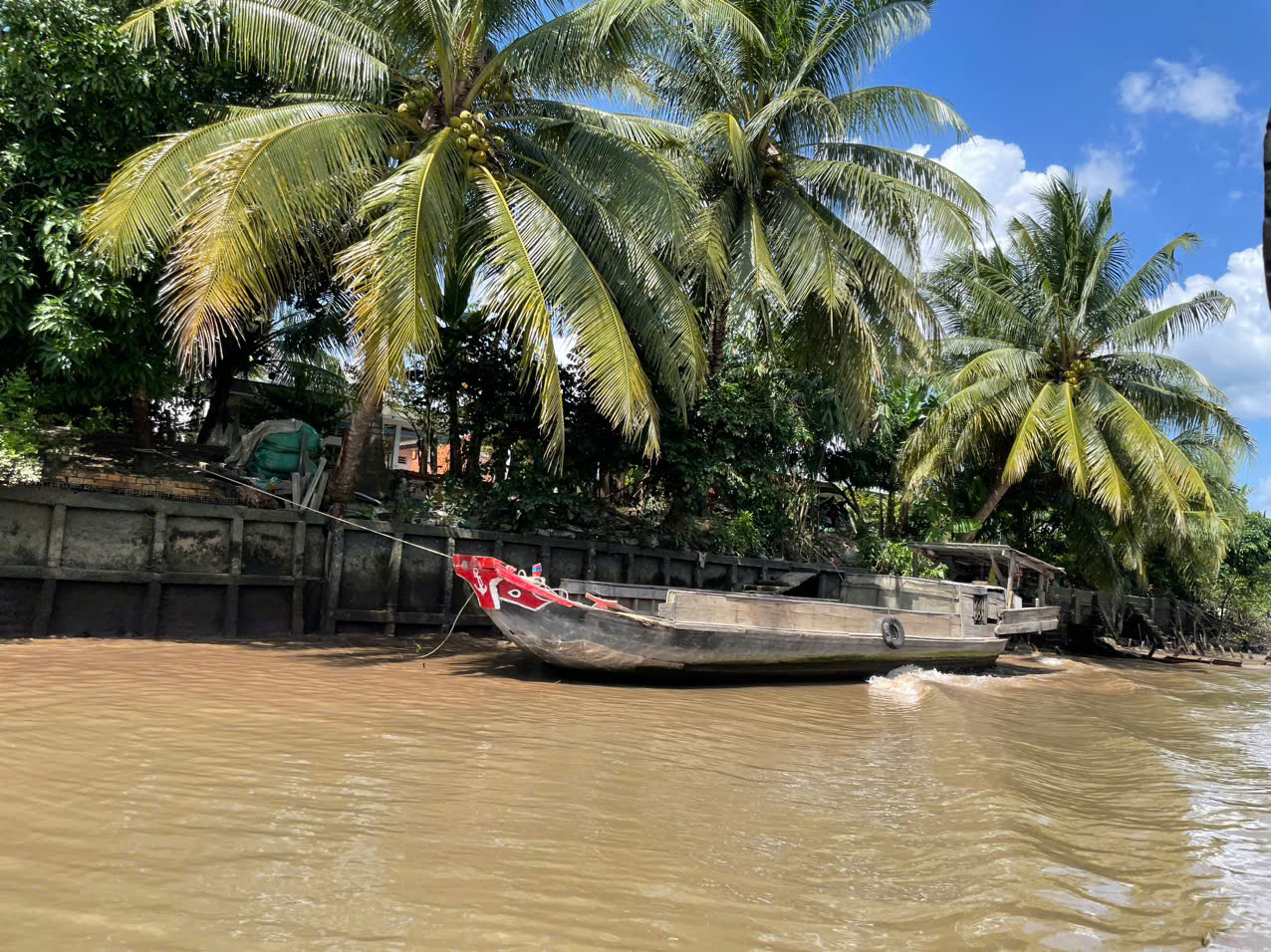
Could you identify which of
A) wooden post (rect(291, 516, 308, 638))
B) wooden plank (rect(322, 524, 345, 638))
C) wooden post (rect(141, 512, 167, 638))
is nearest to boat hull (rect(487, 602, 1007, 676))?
wooden plank (rect(322, 524, 345, 638))

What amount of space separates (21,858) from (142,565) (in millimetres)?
7282

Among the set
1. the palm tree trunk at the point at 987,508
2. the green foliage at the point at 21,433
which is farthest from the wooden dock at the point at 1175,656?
the green foliage at the point at 21,433

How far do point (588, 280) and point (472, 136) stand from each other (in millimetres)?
2411

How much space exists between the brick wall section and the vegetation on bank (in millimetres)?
590

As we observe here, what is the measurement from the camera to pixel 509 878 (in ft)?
12.7

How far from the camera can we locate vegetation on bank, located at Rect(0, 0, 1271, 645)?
9.77 m

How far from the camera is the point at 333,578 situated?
11.3 m

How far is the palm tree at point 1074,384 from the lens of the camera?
17.5m

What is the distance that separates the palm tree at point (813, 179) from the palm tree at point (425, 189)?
229 cm

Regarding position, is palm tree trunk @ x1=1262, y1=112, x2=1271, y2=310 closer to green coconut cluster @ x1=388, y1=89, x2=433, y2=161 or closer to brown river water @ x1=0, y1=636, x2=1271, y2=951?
brown river water @ x1=0, y1=636, x2=1271, y2=951

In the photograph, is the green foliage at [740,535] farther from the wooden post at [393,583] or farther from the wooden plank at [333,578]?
the wooden plank at [333,578]

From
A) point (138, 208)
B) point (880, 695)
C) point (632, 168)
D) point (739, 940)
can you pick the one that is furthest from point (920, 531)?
point (739, 940)

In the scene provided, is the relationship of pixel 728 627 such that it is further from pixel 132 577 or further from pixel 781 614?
pixel 132 577

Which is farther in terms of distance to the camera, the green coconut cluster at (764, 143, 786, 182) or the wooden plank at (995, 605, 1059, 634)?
the green coconut cluster at (764, 143, 786, 182)
